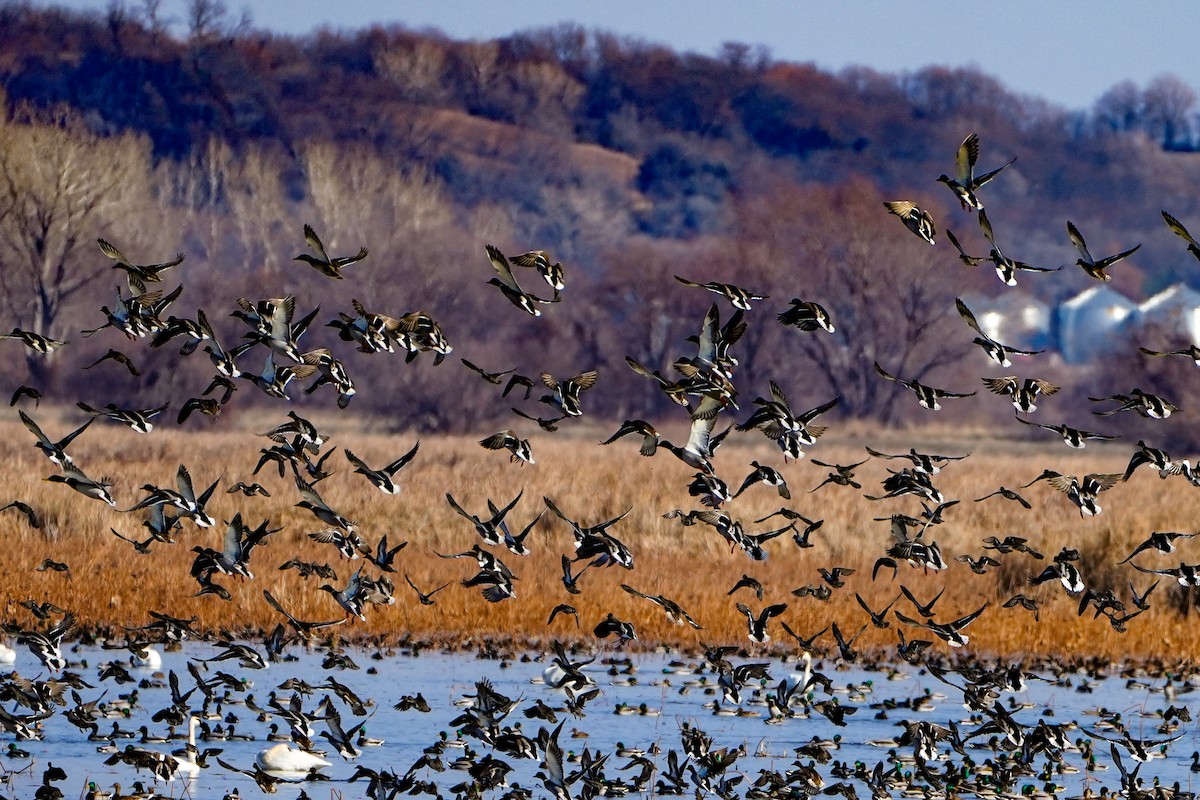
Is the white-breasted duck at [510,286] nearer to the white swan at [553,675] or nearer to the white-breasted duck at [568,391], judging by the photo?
the white-breasted duck at [568,391]

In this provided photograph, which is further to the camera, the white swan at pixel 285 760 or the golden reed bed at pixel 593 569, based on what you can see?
the golden reed bed at pixel 593 569

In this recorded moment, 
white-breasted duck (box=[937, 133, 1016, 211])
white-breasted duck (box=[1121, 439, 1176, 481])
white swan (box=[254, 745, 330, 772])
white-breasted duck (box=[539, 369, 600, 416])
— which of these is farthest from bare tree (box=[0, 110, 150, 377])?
white-breasted duck (box=[937, 133, 1016, 211])

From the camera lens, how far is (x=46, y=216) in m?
67.4

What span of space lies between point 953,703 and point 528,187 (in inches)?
5374

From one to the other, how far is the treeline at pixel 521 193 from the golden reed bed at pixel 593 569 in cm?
2611

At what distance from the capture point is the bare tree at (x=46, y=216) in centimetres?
6719

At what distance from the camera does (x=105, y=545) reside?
900 inches

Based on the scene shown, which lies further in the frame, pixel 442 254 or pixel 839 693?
pixel 442 254

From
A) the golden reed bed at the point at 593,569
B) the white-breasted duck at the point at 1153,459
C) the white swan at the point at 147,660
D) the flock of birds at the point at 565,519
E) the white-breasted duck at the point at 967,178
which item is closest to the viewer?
the white-breasted duck at the point at 967,178

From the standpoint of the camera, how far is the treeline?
231 ft

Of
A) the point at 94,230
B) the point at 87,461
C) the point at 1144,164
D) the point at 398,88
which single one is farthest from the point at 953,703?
the point at 1144,164

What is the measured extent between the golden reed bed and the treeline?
26.1 meters

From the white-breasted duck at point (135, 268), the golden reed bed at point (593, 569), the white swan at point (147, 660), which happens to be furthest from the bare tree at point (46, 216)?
the white-breasted duck at point (135, 268)

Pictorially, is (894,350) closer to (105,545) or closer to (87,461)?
(87,461)
